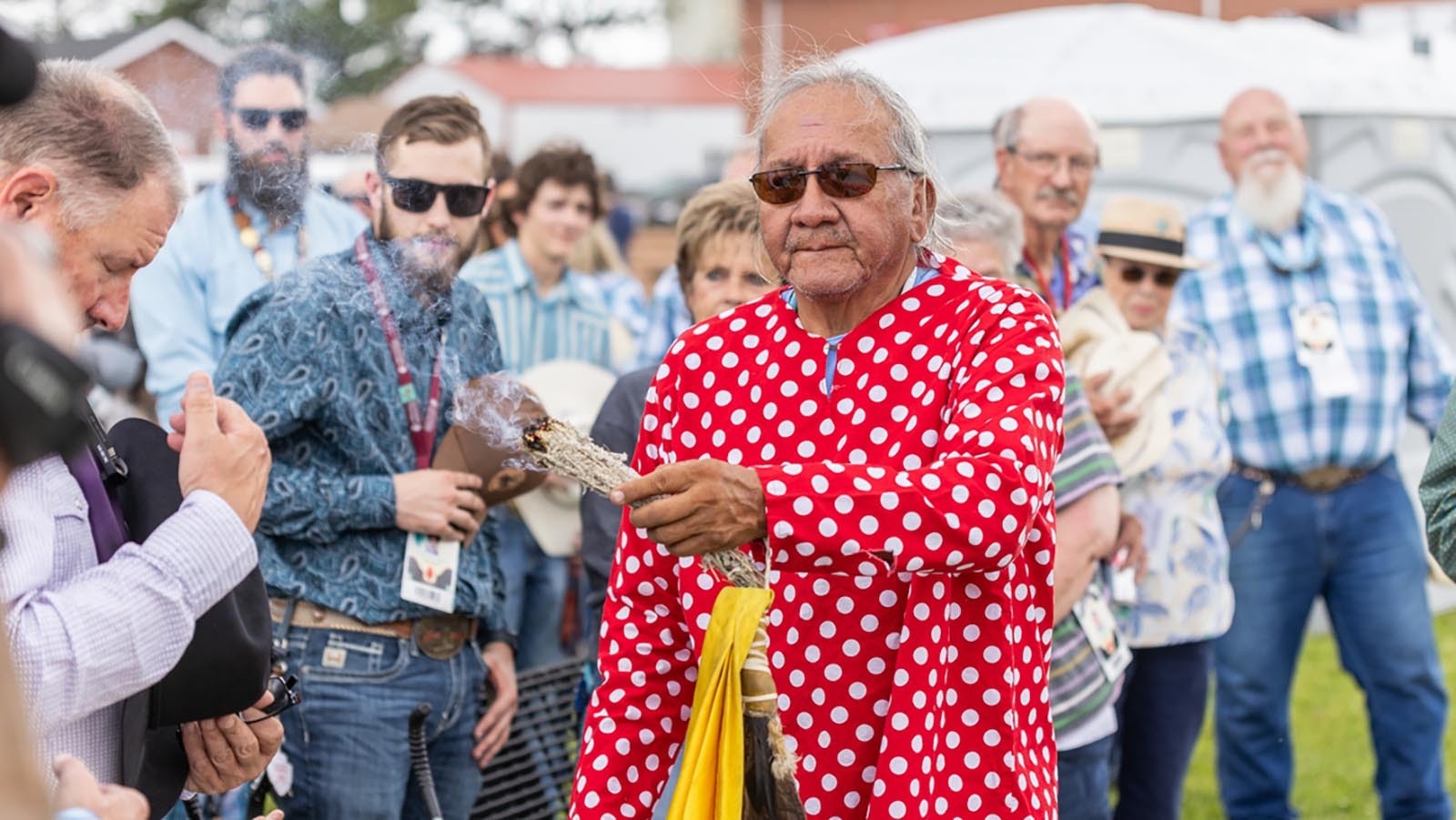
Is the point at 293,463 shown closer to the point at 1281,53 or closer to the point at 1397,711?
the point at 1397,711

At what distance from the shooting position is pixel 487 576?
391 cm

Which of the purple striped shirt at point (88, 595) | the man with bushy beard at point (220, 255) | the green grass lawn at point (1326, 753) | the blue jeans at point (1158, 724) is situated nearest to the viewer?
the purple striped shirt at point (88, 595)

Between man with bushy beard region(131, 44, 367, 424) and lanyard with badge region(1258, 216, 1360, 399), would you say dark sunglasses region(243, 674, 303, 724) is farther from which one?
lanyard with badge region(1258, 216, 1360, 399)

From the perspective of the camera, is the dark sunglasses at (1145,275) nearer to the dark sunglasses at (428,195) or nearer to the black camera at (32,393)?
the dark sunglasses at (428,195)

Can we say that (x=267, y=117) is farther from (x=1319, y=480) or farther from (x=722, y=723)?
(x=1319, y=480)

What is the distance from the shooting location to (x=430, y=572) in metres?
3.72

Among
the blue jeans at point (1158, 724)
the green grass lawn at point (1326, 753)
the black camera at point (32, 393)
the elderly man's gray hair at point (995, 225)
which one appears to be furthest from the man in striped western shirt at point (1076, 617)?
the green grass lawn at point (1326, 753)

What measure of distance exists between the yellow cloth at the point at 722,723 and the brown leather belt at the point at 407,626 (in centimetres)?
129

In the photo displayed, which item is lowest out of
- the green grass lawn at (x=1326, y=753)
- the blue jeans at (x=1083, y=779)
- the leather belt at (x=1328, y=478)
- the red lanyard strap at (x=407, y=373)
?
the green grass lawn at (x=1326, y=753)

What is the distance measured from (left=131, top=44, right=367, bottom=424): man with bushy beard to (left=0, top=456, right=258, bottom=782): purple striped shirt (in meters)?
2.69

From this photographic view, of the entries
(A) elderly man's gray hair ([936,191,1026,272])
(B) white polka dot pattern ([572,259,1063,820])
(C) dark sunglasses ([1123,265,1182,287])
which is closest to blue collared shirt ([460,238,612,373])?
(A) elderly man's gray hair ([936,191,1026,272])

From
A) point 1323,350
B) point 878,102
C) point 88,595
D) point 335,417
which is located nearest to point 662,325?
point 1323,350

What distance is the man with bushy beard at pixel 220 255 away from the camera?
5.02 meters

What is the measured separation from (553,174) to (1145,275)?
266 centimetres
